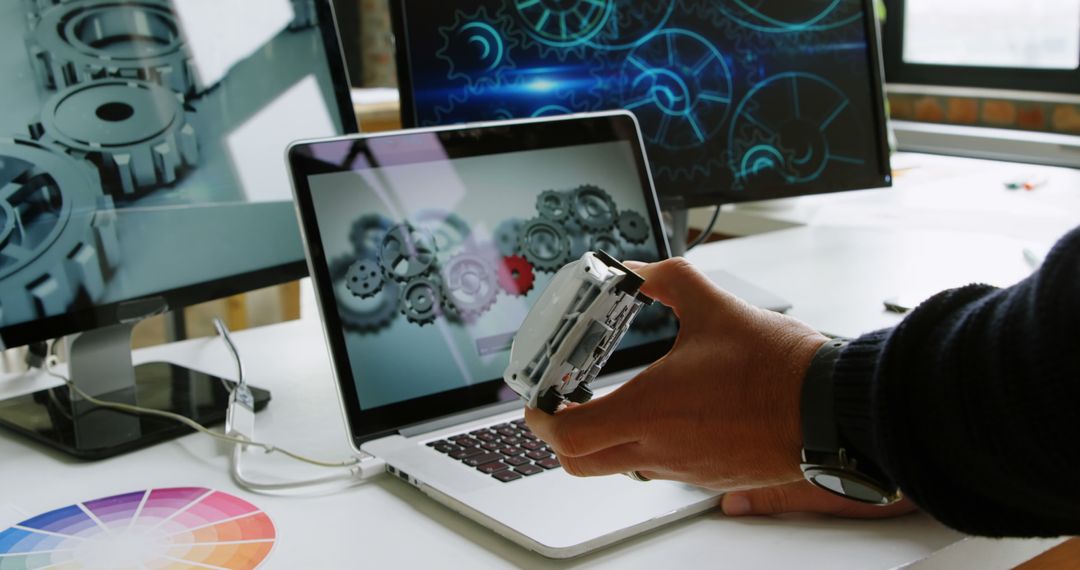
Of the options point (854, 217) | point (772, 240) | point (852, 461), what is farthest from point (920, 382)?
point (854, 217)

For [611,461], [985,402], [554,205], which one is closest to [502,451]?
[611,461]

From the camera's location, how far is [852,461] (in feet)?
1.94

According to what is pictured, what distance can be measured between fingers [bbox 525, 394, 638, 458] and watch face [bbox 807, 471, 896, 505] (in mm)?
114

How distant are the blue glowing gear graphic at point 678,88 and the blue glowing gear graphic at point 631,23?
11 millimetres

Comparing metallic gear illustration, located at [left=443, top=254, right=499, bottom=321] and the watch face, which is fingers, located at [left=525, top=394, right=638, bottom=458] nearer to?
the watch face

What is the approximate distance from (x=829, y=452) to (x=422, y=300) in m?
0.40

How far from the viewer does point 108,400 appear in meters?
0.96

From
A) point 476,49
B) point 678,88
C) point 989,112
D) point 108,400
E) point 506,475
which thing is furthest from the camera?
point 989,112

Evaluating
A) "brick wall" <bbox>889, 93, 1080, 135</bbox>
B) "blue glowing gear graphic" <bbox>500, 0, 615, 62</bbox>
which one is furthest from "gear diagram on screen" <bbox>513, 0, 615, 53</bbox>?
"brick wall" <bbox>889, 93, 1080, 135</bbox>

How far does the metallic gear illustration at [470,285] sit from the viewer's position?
35.2 inches

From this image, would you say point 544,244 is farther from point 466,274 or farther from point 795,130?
point 795,130

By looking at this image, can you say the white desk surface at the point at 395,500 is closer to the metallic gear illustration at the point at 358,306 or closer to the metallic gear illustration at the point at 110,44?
the metallic gear illustration at the point at 358,306

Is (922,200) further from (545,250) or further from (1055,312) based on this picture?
(1055,312)

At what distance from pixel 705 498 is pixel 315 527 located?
0.90ft
